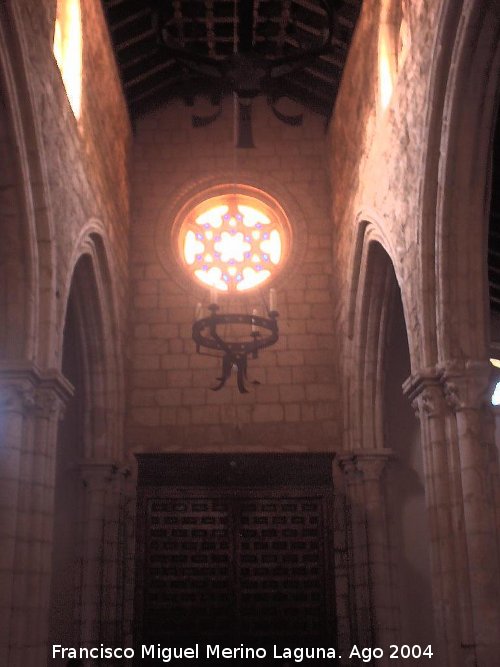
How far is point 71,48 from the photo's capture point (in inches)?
359

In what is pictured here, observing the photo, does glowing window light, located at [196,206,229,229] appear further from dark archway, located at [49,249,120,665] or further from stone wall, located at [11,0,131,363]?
dark archway, located at [49,249,120,665]

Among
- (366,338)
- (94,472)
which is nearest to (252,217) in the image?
(366,338)

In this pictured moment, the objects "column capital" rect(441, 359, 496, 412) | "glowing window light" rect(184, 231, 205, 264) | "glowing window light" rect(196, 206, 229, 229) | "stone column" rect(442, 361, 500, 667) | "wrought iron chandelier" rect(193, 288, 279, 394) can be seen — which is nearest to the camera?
"stone column" rect(442, 361, 500, 667)

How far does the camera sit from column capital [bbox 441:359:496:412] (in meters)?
6.90

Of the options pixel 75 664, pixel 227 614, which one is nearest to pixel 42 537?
pixel 75 664

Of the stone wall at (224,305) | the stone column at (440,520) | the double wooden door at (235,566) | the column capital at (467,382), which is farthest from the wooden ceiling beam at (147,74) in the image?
the column capital at (467,382)

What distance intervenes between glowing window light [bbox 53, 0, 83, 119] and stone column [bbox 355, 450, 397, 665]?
5.46m

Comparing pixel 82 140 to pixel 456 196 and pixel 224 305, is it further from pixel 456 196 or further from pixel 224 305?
pixel 456 196

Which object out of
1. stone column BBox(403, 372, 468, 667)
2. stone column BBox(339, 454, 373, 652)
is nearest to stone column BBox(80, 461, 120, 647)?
stone column BBox(339, 454, 373, 652)

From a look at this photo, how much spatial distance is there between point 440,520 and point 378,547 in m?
3.92

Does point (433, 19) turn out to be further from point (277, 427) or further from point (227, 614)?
point (227, 614)

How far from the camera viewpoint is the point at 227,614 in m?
10.9

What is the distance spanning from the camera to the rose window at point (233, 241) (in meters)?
13.0

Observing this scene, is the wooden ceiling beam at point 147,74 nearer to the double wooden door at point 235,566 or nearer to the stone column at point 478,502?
the double wooden door at point 235,566
